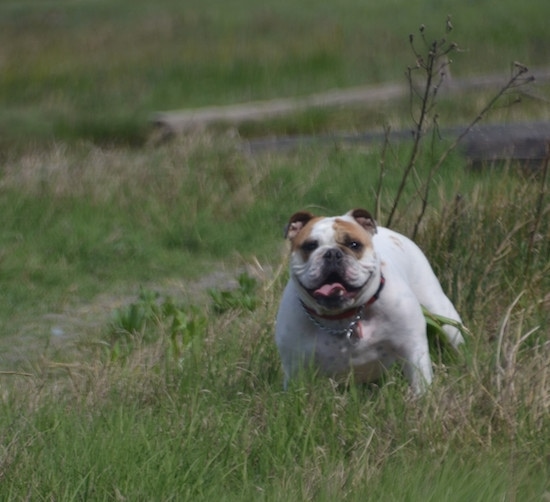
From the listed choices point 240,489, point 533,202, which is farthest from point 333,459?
point 533,202

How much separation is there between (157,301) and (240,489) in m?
3.57

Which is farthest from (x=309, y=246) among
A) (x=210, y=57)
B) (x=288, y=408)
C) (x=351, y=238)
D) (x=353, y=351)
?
(x=210, y=57)

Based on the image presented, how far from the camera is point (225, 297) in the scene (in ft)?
25.1

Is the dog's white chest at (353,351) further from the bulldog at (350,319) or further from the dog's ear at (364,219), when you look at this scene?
the dog's ear at (364,219)

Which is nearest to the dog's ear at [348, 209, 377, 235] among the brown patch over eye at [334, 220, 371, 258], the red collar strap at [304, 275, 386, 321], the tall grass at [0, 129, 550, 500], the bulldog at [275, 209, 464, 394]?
the bulldog at [275, 209, 464, 394]

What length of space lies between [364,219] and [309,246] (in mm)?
378

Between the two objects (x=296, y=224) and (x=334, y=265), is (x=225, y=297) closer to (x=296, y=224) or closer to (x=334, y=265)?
(x=296, y=224)

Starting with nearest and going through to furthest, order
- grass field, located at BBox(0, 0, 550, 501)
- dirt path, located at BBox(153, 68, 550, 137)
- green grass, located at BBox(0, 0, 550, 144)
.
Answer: grass field, located at BBox(0, 0, 550, 501)
dirt path, located at BBox(153, 68, 550, 137)
green grass, located at BBox(0, 0, 550, 144)

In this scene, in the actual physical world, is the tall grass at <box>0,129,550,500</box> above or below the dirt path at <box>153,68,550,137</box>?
above

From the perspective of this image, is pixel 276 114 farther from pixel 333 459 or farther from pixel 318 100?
pixel 333 459

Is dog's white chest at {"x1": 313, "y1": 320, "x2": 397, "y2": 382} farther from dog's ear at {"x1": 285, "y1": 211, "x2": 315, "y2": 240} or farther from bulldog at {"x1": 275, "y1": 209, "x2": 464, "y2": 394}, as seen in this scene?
dog's ear at {"x1": 285, "y1": 211, "x2": 315, "y2": 240}

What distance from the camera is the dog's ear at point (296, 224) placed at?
5938mm

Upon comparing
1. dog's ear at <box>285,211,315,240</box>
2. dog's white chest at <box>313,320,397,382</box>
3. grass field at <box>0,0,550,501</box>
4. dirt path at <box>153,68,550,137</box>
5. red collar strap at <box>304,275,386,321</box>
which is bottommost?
dirt path at <box>153,68,550,137</box>

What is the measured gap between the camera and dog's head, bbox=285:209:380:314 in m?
5.50
